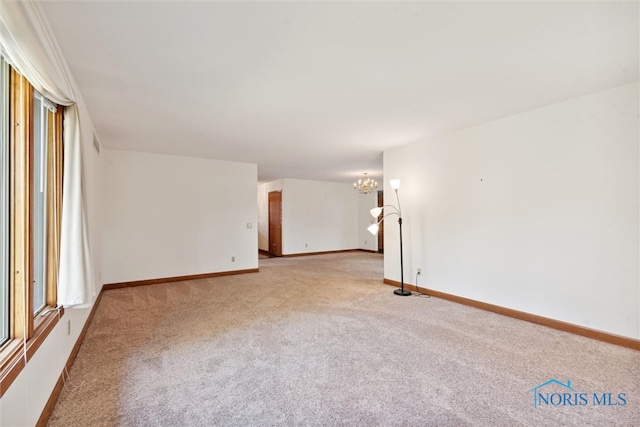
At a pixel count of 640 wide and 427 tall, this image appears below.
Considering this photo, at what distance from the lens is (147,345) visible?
2686 mm

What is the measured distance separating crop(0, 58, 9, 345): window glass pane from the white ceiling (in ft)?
1.88

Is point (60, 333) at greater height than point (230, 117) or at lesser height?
lesser

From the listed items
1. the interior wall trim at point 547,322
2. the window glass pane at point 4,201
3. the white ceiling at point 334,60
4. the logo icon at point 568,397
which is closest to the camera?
the window glass pane at point 4,201

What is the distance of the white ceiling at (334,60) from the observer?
1705 mm

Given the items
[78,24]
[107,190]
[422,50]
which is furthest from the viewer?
[107,190]

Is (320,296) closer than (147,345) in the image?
No

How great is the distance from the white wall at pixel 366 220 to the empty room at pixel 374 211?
4.69m

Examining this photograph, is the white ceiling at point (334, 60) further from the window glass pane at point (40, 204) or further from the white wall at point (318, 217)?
the white wall at point (318, 217)

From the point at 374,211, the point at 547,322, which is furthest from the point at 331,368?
the point at 374,211

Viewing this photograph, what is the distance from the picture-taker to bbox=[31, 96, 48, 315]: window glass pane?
1.91 metres

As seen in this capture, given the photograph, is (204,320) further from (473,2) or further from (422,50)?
(473,2)

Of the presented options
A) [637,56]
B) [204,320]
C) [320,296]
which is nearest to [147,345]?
[204,320]

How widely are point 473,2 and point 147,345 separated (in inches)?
145

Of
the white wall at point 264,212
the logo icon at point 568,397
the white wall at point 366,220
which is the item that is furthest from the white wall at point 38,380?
the white wall at point 366,220
